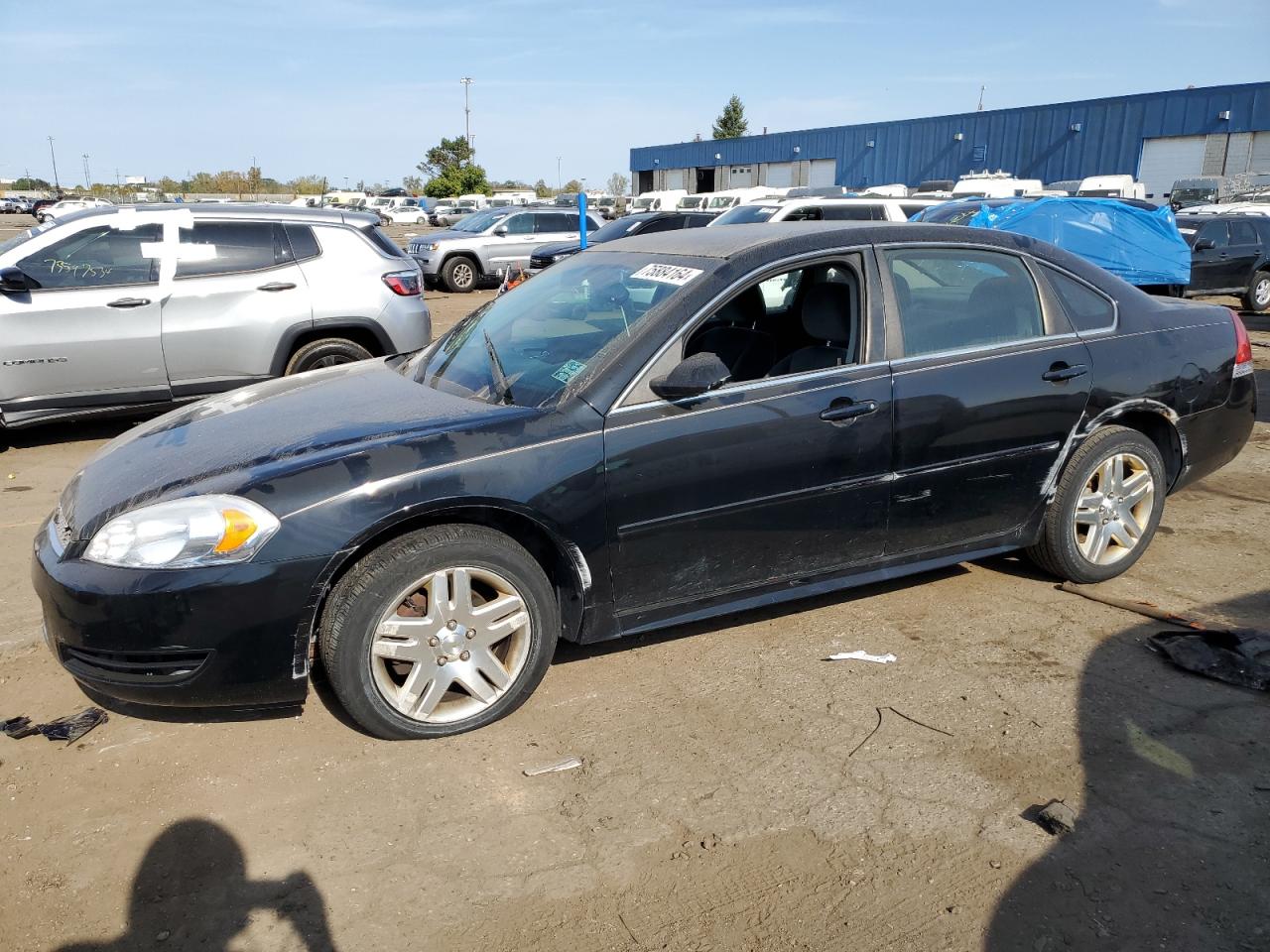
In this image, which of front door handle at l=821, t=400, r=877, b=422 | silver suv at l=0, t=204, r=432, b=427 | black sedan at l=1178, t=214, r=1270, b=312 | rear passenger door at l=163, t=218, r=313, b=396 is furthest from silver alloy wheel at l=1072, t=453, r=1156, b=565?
black sedan at l=1178, t=214, r=1270, b=312

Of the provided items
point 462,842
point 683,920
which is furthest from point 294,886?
point 683,920

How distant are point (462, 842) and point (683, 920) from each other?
0.69 metres

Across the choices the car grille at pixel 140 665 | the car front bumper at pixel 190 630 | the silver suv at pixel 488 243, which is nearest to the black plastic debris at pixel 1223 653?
the car front bumper at pixel 190 630

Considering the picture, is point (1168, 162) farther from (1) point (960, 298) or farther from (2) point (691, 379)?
(2) point (691, 379)

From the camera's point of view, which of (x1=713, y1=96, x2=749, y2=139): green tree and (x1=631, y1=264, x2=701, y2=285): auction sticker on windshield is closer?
(x1=631, y1=264, x2=701, y2=285): auction sticker on windshield

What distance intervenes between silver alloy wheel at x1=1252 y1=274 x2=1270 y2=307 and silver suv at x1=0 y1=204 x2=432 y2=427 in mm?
14161

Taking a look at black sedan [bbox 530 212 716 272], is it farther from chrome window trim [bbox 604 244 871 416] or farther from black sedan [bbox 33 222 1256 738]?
chrome window trim [bbox 604 244 871 416]

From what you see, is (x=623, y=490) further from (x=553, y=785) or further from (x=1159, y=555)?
(x=1159, y=555)

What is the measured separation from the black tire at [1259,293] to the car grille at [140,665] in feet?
56.3

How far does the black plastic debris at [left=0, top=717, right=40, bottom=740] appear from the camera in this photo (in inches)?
132

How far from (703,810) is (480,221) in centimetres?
1890

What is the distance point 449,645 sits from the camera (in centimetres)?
326

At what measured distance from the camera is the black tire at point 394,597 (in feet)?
10.2

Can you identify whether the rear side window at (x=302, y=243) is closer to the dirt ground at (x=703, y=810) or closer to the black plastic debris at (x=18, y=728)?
the dirt ground at (x=703, y=810)
